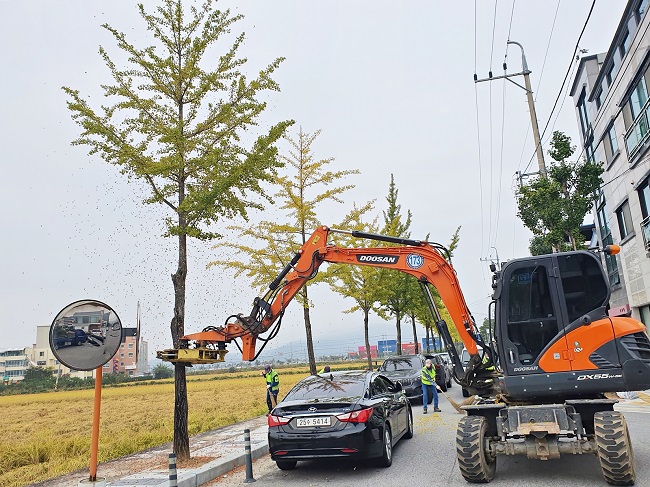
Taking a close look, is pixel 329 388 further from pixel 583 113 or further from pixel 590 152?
pixel 583 113

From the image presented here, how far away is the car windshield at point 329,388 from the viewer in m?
8.88

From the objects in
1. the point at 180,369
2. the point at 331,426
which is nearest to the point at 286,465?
the point at 331,426

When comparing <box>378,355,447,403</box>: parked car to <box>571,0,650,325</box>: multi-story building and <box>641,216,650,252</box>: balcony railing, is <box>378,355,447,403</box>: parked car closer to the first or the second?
<box>571,0,650,325</box>: multi-story building

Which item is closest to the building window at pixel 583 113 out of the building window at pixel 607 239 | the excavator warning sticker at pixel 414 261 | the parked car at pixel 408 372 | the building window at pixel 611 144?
the building window at pixel 607 239

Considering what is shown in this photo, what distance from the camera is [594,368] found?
7129mm

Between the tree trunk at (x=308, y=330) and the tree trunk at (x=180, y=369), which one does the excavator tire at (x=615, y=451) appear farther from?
the tree trunk at (x=308, y=330)

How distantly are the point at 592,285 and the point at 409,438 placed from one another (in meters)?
5.65

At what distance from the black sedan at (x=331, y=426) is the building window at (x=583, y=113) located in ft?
92.6

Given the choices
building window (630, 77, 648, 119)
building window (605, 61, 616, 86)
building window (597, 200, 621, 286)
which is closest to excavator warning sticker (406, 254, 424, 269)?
building window (630, 77, 648, 119)

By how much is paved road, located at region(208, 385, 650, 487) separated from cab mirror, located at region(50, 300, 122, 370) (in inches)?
136

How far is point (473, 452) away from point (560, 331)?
6.72 feet

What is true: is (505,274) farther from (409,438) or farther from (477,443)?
(409,438)

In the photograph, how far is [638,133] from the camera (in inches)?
814

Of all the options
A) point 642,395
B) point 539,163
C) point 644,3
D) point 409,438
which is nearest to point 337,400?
point 409,438
